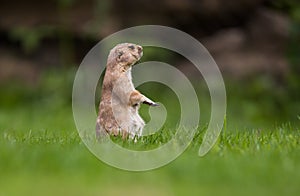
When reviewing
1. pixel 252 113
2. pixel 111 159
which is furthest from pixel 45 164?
pixel 252 113

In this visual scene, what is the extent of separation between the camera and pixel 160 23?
13320 mm

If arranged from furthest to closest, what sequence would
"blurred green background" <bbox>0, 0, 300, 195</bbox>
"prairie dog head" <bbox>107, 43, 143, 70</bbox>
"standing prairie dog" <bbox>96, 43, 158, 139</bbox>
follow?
"blurred green background" <bbox>0, 0, 300, 195</bbox>, "prairie dog head" <bbox>107, 43, 143, 70</bbox>, "standing prairie dog" <bbox>96, 43, 158, 139</bbox>

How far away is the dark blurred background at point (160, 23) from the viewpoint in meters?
12.8

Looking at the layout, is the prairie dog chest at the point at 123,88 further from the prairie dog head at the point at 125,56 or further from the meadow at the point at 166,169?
the meadow at the point at 166,169

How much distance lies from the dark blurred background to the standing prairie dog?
655 centimetres

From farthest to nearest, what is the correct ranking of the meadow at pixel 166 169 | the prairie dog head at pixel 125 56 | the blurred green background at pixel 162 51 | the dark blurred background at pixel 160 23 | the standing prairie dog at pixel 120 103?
the dark blurred background at pixel 160 23
the blurred green background at pixel 162 51
the prairie dog head at pixel 125 56
the standing prairie dog at pixel 120 103
the meadow at pixel 166 169

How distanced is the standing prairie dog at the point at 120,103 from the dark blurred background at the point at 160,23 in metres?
6.55

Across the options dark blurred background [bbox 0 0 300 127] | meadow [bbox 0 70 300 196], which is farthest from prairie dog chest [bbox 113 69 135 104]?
dark blurred background [bbox 0 0 300 127]

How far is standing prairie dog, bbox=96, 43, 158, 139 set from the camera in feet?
19.2

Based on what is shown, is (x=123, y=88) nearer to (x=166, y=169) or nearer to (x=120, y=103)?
(x=120, y=103)

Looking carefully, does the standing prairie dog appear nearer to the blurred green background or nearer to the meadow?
the meadow

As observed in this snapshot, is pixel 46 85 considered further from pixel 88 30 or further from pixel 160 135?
pixel 160 135

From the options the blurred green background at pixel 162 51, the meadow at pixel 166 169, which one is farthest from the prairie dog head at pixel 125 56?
the blurred green background at pixel 162 51

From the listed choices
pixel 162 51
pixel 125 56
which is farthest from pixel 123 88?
pixel 162 51
